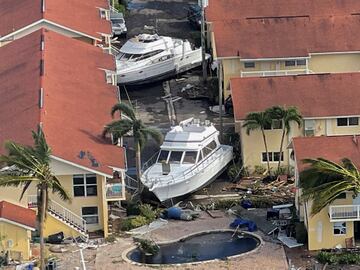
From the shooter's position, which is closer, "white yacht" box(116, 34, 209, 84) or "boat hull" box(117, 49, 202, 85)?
→ "boat hull" box(117, 49, 202, 85)

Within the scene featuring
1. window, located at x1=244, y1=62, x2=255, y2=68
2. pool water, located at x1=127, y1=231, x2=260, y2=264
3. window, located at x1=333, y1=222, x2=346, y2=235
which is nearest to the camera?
window, located at x1=333, y1=222, x2=346, y2=235

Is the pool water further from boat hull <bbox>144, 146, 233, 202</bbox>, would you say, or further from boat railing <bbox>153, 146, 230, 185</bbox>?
boat railing <bbox>153, 146, 230, 185</bbox>

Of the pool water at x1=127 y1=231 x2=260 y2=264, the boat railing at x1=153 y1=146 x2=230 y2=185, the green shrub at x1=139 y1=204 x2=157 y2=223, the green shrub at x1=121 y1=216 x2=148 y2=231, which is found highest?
the boat railing at x1=153 y1=146 x2=230 y2=185

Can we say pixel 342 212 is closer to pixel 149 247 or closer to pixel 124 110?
pixel 149 247

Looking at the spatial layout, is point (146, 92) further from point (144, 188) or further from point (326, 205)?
point (326, 205)

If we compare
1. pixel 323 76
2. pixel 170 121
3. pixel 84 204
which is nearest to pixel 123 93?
pixel 170 121

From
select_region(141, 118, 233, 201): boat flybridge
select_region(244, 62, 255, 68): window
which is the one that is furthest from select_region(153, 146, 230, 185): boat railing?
select_region(244, 62, 255, 68): window

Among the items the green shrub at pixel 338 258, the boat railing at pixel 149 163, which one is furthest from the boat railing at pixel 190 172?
the green shrub at pixel 338 258
